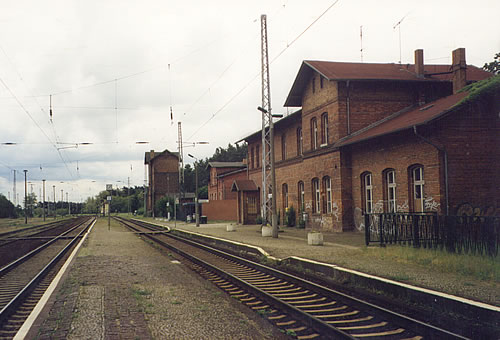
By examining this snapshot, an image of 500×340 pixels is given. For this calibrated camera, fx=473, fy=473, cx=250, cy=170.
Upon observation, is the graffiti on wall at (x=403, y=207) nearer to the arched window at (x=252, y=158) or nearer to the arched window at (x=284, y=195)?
the arched window at (x=284, y=195)

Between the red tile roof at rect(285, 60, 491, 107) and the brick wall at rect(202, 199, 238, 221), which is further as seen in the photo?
the brick wall at rect(202, 199, 238, 221)

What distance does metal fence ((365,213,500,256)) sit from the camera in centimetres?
1139

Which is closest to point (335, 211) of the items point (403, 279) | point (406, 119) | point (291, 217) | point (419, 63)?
point (406, 119)

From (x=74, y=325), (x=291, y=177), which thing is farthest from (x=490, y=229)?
(x=291, y=177)

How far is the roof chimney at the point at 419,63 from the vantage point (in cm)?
2528

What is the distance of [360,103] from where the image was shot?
24203mm

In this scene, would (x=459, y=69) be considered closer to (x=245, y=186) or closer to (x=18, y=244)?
(x=245, y=186)

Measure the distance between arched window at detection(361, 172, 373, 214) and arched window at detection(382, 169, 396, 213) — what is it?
1330 mm

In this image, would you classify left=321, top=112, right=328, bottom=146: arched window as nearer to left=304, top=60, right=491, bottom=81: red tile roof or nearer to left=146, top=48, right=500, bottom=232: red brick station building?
left=146, top=48, right=500, bottom=232: red brick station building

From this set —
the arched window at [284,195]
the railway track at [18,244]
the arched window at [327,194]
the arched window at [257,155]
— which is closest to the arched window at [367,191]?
the arched window at [327,194]

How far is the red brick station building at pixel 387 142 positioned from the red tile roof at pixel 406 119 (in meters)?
0.08

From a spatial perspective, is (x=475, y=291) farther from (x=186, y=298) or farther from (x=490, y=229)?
(x=186, y=298)

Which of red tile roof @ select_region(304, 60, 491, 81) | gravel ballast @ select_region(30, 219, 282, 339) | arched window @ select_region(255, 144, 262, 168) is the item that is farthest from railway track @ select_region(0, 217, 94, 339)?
arched window @ select_region(255, 144, 262, 168)

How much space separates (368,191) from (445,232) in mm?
9897
